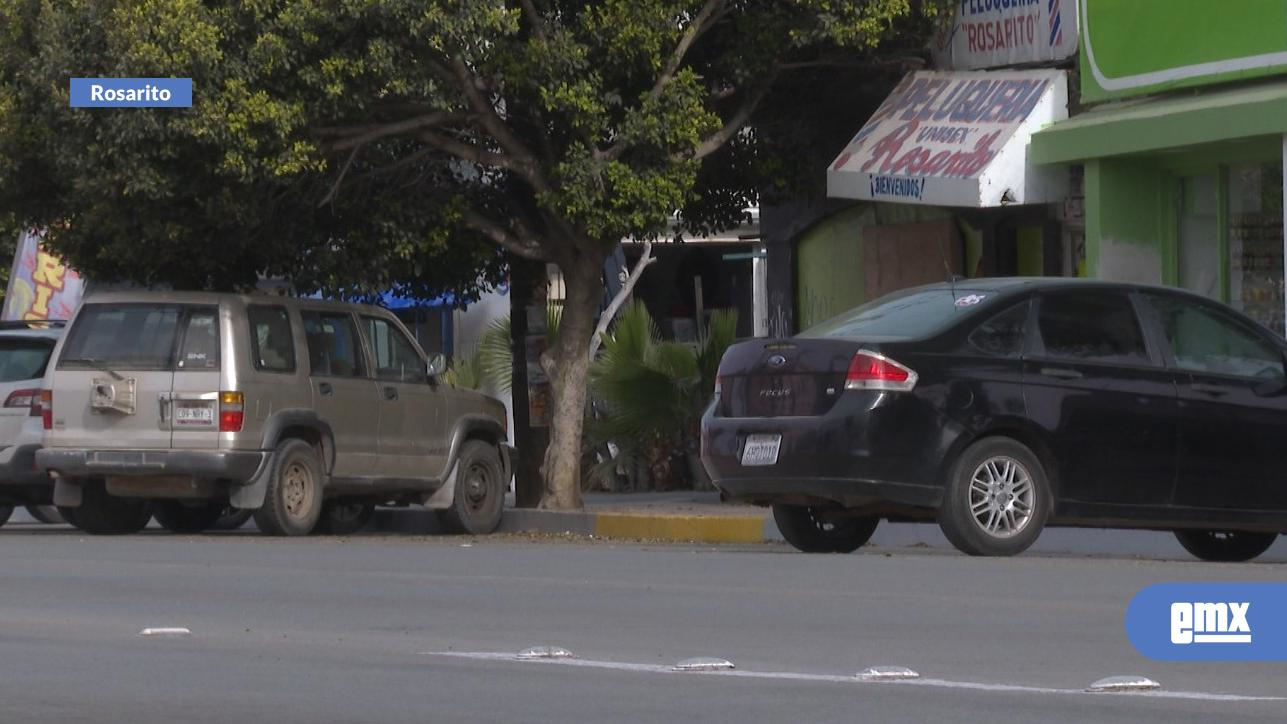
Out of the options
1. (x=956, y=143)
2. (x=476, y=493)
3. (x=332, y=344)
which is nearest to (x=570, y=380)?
(x=476, y=493)

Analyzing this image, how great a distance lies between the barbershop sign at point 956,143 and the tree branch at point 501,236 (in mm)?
2816

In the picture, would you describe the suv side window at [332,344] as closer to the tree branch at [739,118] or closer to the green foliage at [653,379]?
the tree branch at [739,118]

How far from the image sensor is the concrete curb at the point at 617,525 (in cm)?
1708

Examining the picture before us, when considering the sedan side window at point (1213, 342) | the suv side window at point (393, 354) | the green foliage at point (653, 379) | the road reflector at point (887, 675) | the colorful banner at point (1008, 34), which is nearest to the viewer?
the road reflector at point (887, 675)

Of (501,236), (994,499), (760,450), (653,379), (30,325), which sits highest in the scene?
(501,236)

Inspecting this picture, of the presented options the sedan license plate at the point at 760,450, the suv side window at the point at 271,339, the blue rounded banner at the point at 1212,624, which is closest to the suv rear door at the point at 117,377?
the suv side window at the point at 271,339

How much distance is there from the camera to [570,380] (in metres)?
19.8

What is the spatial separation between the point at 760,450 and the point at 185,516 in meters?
7.76

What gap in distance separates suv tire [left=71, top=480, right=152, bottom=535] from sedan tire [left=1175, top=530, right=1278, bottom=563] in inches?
335

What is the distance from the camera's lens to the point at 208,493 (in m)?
16.9

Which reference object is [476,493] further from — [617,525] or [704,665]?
[704,665]

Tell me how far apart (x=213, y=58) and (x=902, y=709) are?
11046 millimetres

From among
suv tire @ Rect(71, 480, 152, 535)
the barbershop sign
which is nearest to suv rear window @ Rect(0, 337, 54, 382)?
suv tire @ Rect(71, 480, 152, 535)

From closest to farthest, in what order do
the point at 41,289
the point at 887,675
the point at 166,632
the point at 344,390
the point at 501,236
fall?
1. the point at 887,675
2. the point at 166,632
3. the point at 344,390
4. the point at 501,236
5. the point at 41,289
